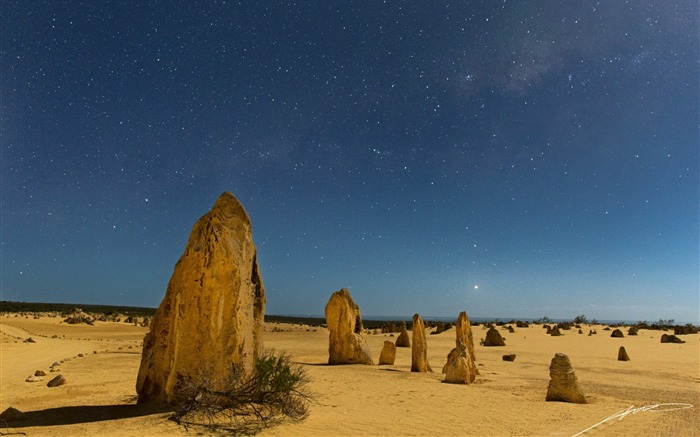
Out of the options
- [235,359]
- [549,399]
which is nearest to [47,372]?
[235,359]

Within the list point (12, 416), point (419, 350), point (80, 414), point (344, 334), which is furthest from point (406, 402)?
point (344, 334)

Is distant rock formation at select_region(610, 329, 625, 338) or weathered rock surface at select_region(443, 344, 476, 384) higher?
weathered rock surface at select_region(443, 344, 476, 384)

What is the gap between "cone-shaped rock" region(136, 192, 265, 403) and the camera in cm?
880

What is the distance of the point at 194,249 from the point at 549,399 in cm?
1044

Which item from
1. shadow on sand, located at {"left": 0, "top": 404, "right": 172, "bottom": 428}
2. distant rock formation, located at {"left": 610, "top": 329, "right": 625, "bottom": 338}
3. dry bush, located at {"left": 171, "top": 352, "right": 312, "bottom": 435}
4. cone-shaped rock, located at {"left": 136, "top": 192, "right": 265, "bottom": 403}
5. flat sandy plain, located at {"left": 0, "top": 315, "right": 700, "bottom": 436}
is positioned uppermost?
cone-shaped rock, located at {"left": 136, "top": 192, "right": 265, "bottom": 403}

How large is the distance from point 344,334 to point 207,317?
13.3 meters

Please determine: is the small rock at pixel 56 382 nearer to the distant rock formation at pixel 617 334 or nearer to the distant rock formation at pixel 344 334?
the distant rock formation at pixel 344 334

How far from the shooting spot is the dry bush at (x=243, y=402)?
7.90m

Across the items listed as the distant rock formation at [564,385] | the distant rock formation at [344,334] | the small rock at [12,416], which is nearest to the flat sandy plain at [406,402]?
the small rock at [12,416]

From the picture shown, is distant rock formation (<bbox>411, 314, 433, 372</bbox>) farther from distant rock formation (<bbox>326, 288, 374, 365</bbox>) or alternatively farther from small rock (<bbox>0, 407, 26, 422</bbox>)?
small rock (<bbox>0, 407, 26, 422</bbox>)

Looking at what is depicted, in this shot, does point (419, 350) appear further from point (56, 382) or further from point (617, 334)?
point (617, 334)

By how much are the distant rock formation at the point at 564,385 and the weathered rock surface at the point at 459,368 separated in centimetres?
334

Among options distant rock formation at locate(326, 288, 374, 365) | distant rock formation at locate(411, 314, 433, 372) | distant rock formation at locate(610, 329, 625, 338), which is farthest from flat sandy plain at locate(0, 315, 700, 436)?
distant rock formation at locate(610, 329, 625, 338)

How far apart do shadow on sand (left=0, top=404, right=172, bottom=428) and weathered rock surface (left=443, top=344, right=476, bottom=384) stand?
10.3 meters
